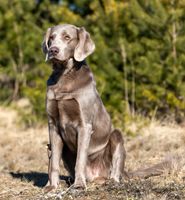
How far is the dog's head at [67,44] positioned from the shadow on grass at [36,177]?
146 cm

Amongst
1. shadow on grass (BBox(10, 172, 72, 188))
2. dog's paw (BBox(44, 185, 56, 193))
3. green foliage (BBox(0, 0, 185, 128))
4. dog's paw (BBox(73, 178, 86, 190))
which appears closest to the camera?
dog's paw (BBox(73, 178, 86, 190))

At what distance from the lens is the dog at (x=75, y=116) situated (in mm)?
6047

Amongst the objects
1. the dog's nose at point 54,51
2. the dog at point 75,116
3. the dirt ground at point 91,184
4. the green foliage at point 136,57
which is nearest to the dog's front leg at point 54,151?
the dog at point 75,116

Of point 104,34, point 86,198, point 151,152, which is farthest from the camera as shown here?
point 104,34

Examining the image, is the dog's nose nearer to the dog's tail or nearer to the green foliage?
the dog's tail

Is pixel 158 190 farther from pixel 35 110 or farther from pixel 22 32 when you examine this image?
pixel 22 32

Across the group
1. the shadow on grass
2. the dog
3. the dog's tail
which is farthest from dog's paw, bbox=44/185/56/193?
the dog's tail

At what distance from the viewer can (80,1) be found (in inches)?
552

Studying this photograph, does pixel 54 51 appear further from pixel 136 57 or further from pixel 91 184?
pixel 136 57

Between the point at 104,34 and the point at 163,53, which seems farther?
the point at 104,34

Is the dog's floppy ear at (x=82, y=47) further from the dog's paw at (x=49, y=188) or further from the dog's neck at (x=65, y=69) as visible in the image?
the dog's paw at (x=49, y=188)

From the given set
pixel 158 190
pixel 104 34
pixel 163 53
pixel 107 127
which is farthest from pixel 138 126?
pixel 158 190

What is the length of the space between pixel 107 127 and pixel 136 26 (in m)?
5.60

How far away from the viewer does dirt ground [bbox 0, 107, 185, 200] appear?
18.0 ft
